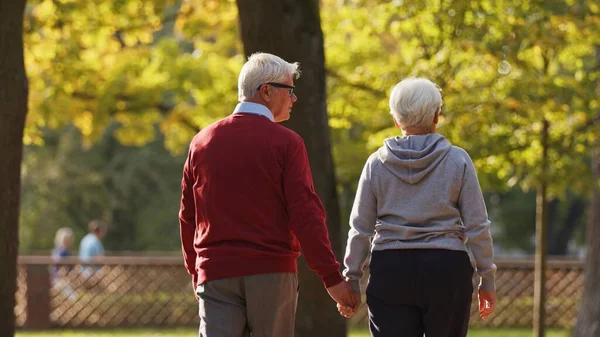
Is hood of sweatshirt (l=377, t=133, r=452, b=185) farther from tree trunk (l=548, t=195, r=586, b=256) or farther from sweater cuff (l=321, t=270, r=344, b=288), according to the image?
tree trunk (l=548, t=195, r=586, b=256)

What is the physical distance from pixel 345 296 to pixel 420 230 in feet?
1.39

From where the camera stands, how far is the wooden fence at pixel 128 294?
20031 millimetres

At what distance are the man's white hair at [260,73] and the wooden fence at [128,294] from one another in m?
14.9

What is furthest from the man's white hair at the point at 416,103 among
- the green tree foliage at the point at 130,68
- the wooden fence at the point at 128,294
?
the wooden fence at the point at 128,294

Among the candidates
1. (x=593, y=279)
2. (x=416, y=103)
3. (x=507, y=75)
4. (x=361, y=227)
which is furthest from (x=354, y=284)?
(x=593, y=279)

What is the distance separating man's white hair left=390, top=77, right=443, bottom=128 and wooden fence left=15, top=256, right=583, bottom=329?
14843 millimetres

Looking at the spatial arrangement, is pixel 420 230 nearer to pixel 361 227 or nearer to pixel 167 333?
pixel 361 227

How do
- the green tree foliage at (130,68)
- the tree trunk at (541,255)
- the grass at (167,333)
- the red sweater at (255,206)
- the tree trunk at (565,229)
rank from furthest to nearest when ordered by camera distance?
1. the tree trunk at (565,229)
2. the grass at (167,333)
3. the green tree foliage at (130,68)
4. the tree trunk at (541,255)
5. the red sweater at (255,206)

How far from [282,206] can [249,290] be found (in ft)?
1.21

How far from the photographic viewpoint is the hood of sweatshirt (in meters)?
5.38

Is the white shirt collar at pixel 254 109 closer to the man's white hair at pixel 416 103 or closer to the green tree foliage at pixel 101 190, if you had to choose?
the man's white hair at pixel 416 103

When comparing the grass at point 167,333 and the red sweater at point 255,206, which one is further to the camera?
the grass at point 167,333

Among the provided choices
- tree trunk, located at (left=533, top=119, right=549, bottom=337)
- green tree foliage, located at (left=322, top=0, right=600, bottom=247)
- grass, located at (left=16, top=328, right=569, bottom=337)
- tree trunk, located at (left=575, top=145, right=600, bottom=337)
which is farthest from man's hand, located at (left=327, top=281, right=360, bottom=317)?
grass, located at (left=16, top=328, right=569, bottom=337)

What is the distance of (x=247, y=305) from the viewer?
5195 millimetres
